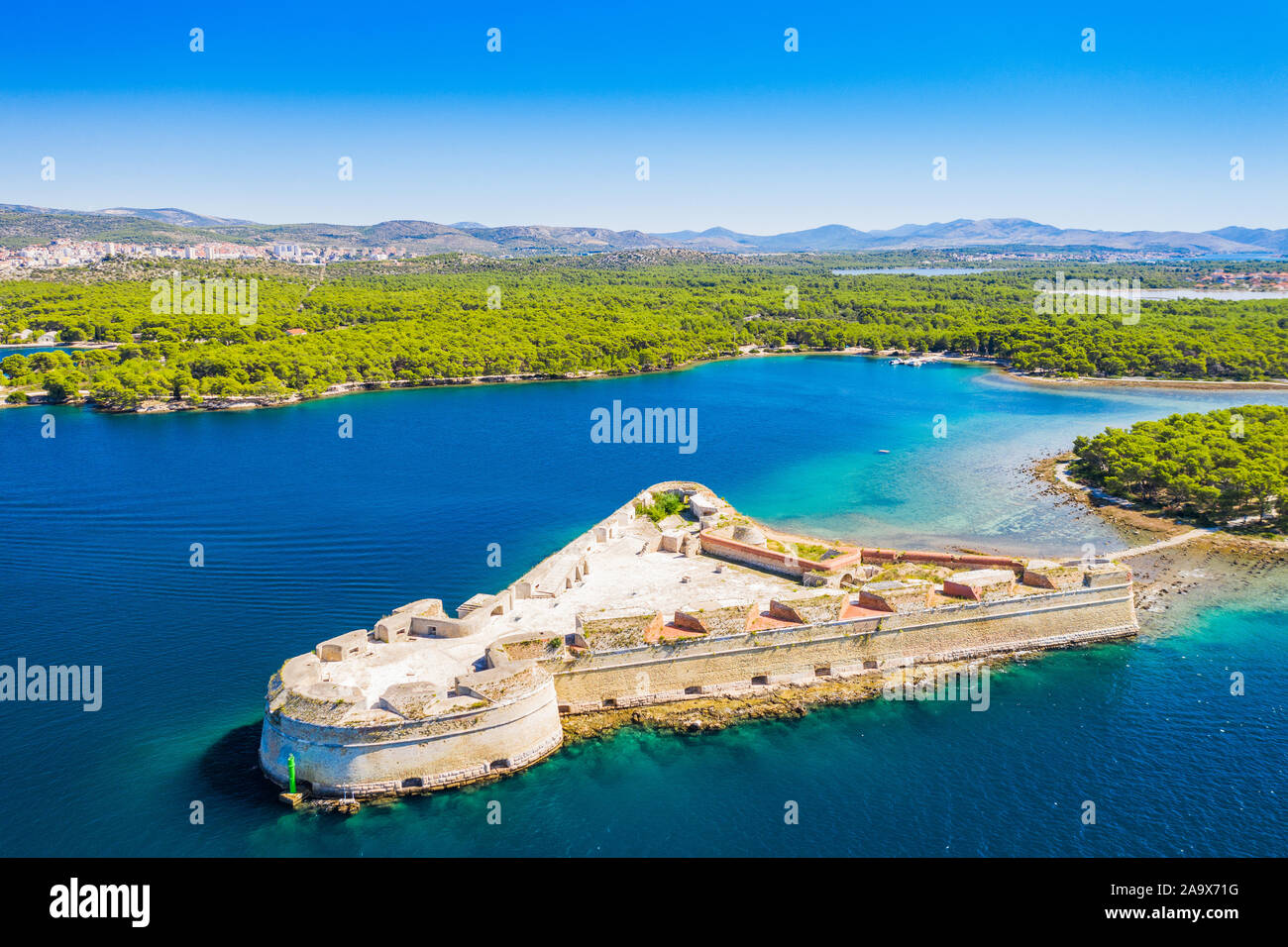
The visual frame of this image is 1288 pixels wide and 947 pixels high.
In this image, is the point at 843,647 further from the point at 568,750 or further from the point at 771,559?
the point at 568,750

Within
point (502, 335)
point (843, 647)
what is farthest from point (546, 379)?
point (843, 647)

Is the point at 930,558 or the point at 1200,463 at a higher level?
the point at 1200,463

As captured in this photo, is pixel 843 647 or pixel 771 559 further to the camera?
pixel 771 559

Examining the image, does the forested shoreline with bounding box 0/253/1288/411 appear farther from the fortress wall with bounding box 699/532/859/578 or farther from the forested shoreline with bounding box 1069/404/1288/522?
the fortress wall with bounding box 699/532/859/578

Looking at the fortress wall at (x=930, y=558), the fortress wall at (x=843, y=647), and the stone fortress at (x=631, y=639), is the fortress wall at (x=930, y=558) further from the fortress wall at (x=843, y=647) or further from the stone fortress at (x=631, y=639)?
the fortress wall at (x=843, y=647)

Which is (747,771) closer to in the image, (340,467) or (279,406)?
(340,467)

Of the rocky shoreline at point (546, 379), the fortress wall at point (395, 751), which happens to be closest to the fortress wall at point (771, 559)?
the fortress wall at point (395, 751)
